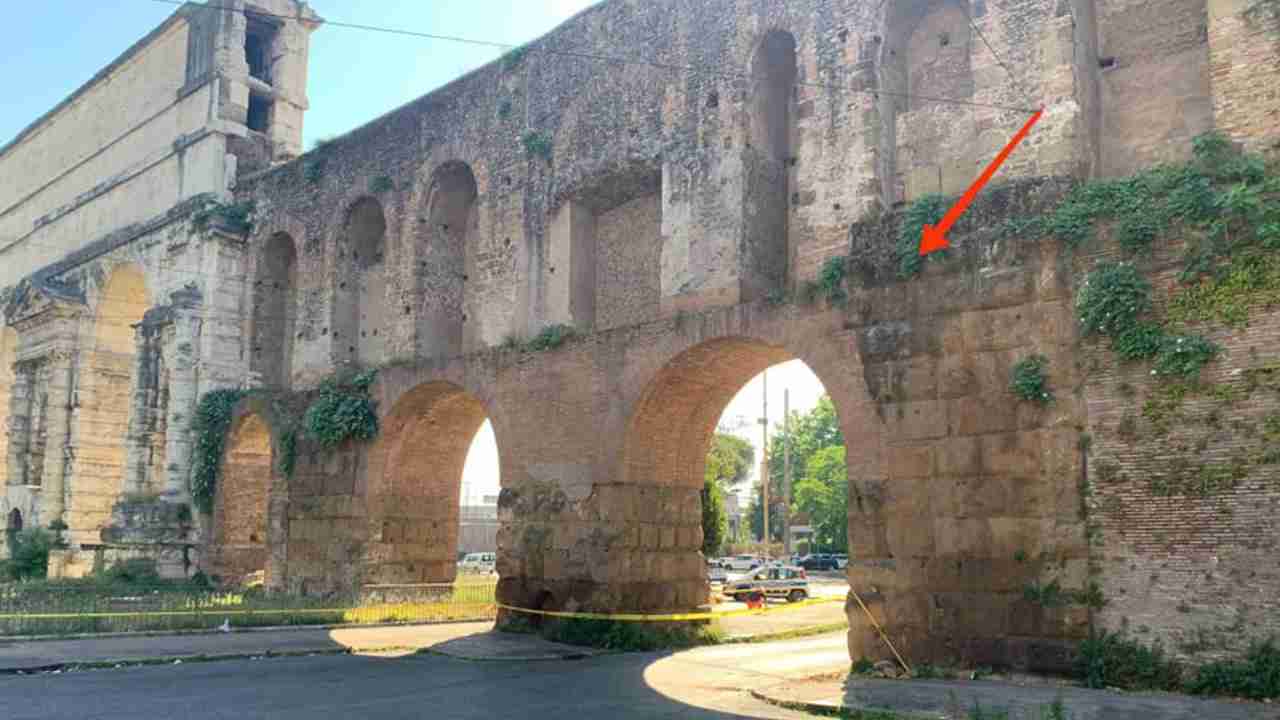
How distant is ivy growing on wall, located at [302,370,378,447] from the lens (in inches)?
788

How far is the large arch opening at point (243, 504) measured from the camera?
23953 mm

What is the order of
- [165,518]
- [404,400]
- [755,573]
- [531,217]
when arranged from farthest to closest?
[755,573], [165,518], [404,400], [531,217]

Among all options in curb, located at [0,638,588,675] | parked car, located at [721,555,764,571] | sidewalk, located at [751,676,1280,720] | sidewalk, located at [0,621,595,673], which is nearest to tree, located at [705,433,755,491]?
parked car, located at [721,555,764,571]

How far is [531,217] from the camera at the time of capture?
717 inches

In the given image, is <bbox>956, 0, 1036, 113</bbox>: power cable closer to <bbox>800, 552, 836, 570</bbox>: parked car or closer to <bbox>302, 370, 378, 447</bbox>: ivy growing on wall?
<bbox>302, 370, 378, 447</bbox>: ivy growing on wall

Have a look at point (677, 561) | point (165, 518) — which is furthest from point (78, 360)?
point (677, 561)

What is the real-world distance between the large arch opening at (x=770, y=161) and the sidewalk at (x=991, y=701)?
562 centimetres

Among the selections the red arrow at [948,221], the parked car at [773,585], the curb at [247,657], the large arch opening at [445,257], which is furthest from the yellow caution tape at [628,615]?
the parked car at [773,585]

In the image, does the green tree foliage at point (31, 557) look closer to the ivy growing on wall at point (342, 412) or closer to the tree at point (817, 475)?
the ivy growing on wall at point (342, 412)

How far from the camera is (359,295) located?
2214cm

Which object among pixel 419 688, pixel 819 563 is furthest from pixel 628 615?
pixel 819 563

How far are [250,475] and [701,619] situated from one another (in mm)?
12072

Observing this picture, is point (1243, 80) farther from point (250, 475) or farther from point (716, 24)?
point (250, 475)

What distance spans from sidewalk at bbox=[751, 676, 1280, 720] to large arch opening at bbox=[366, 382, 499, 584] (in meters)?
9.99
